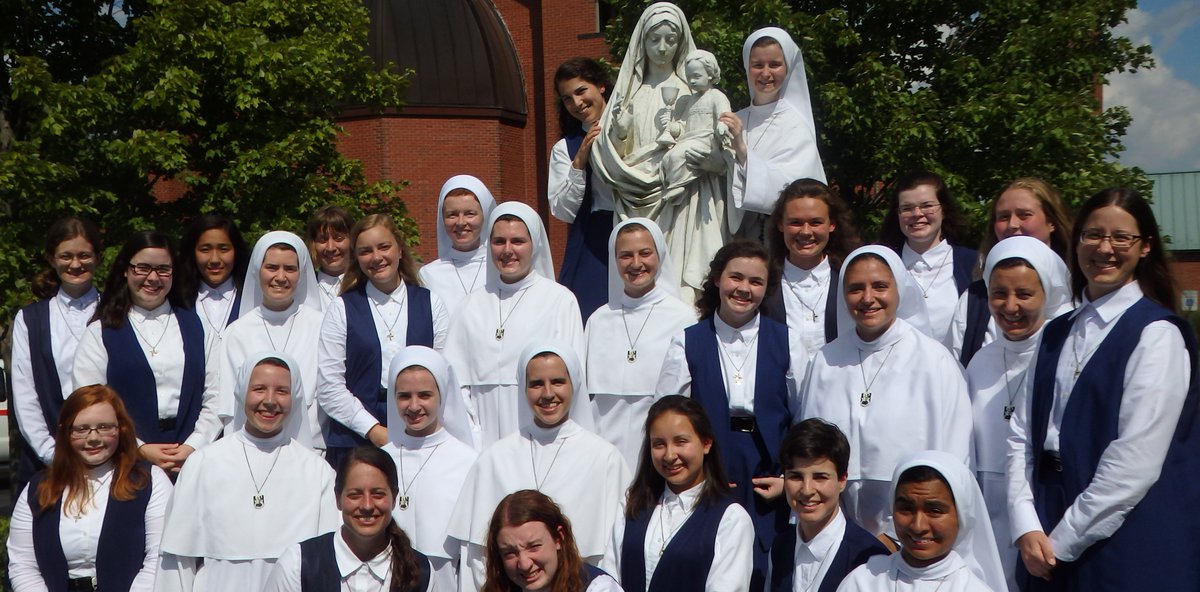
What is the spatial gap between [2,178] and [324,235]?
7799 mm

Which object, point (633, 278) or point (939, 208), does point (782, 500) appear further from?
point (939, 208)

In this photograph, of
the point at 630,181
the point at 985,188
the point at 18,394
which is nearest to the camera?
the point at 18,394

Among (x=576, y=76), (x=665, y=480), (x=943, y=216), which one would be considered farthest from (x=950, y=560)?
(x=576, y=76)

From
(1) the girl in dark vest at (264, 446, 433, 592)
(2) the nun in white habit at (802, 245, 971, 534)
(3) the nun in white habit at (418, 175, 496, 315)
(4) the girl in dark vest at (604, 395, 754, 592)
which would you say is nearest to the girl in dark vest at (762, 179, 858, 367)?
(2) the nun in white habit at (802, 245, 971, 534)

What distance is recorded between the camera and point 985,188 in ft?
54.5

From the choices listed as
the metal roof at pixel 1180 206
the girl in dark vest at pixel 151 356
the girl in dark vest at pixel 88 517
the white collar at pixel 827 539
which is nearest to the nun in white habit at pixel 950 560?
the white collar at pixel 827 539

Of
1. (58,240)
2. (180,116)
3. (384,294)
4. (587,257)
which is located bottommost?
(384,294)

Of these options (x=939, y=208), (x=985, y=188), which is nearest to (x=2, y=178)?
(x=939, y=208)

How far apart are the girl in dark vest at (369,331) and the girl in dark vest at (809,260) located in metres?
1.86

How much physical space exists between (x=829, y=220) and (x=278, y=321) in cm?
289

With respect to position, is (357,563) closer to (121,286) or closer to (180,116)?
(121,286)

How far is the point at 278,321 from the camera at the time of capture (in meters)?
6.54

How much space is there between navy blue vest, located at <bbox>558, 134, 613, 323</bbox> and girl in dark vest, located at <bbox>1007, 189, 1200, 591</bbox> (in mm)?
3286

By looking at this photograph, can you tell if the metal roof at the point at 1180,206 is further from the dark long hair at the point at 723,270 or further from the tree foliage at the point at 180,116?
the dark long hair at the point at 723,270
